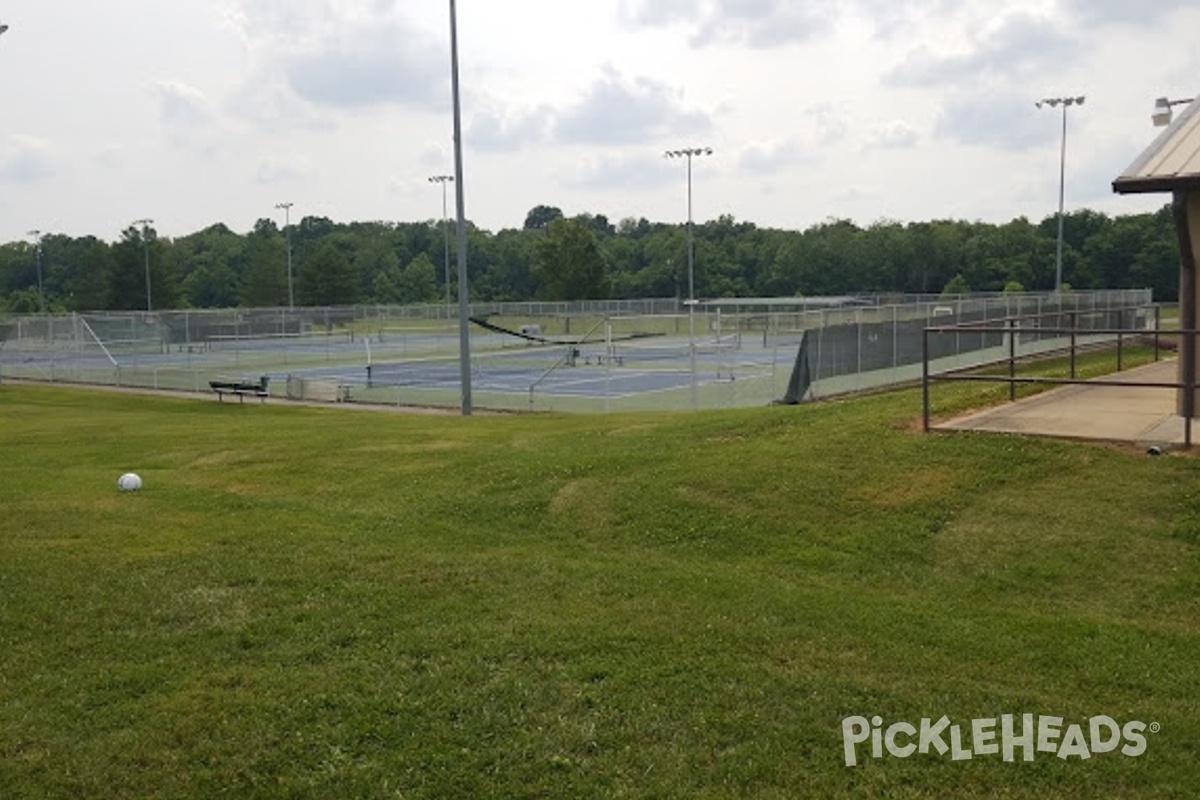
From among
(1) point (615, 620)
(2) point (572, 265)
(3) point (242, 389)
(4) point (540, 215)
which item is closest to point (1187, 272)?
(1) point (615, 620)

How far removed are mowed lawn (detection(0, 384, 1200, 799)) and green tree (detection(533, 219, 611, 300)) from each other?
8155cm

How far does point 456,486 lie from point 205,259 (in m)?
120

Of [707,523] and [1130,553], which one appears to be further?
[707,523]

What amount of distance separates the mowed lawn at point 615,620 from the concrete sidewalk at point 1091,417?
615 mm

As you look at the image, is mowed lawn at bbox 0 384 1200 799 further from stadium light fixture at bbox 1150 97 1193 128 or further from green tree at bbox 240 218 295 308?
green tree at bbox 240 218 295 308

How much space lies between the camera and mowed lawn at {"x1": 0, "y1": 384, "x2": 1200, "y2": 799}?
5.46 m

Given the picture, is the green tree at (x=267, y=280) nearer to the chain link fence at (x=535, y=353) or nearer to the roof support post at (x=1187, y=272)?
the chain link fence at (x=535, y=353)

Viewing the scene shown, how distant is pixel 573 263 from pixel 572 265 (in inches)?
7.1

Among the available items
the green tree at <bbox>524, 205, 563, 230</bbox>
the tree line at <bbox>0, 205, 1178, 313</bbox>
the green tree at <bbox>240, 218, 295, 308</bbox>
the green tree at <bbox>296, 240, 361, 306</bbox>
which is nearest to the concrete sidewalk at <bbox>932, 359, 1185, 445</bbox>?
the tree line at <bbox>0, 205, 1178, 313</bbox>

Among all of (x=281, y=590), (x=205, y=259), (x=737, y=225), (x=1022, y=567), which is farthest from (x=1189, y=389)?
(x=737, y=225)

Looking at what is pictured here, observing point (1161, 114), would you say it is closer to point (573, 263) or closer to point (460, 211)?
point (460, 211)

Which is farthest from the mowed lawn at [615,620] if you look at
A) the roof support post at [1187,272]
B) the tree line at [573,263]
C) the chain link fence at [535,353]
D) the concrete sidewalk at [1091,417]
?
the tree line at [573,263]

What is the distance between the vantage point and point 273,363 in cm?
4825

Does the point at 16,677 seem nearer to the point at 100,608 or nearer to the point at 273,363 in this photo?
the point at 100,608
